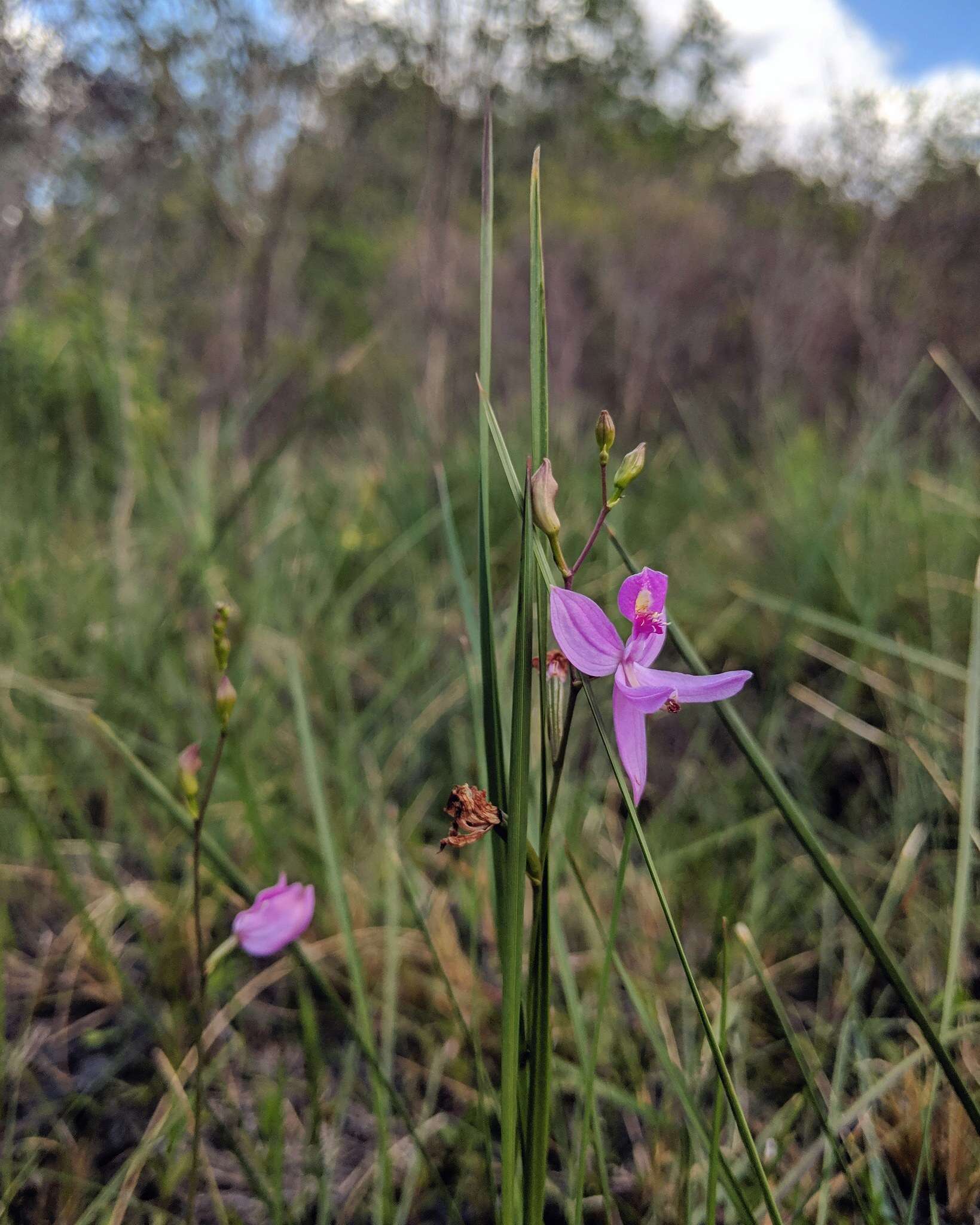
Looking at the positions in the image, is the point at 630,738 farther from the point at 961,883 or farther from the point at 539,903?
the point at 961,883

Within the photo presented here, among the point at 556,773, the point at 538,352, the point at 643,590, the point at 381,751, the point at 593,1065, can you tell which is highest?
the point at 538,352

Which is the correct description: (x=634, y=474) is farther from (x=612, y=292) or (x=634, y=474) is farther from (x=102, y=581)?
(x=612, y=292)

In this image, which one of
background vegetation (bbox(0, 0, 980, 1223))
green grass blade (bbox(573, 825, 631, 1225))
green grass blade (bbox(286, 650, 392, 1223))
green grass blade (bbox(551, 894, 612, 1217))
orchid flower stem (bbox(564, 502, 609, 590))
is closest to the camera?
orchid flower stem (bbox(564, 502, 609, 590))

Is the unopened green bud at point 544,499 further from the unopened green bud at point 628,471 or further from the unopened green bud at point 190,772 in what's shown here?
the unopened green bud at point 190,772

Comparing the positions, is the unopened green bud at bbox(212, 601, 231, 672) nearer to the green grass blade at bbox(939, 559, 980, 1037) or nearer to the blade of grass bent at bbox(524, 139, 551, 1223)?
A: the blade of grass bent at bbox(524, 139, 551, 1223)

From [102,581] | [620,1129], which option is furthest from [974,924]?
[102,581]

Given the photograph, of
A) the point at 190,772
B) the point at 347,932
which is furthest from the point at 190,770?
the point at 347,932

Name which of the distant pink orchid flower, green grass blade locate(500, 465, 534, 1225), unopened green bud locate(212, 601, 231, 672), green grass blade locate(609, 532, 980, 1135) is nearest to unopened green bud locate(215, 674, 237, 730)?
unopened green bud locate(212, 601, 231, 672)
